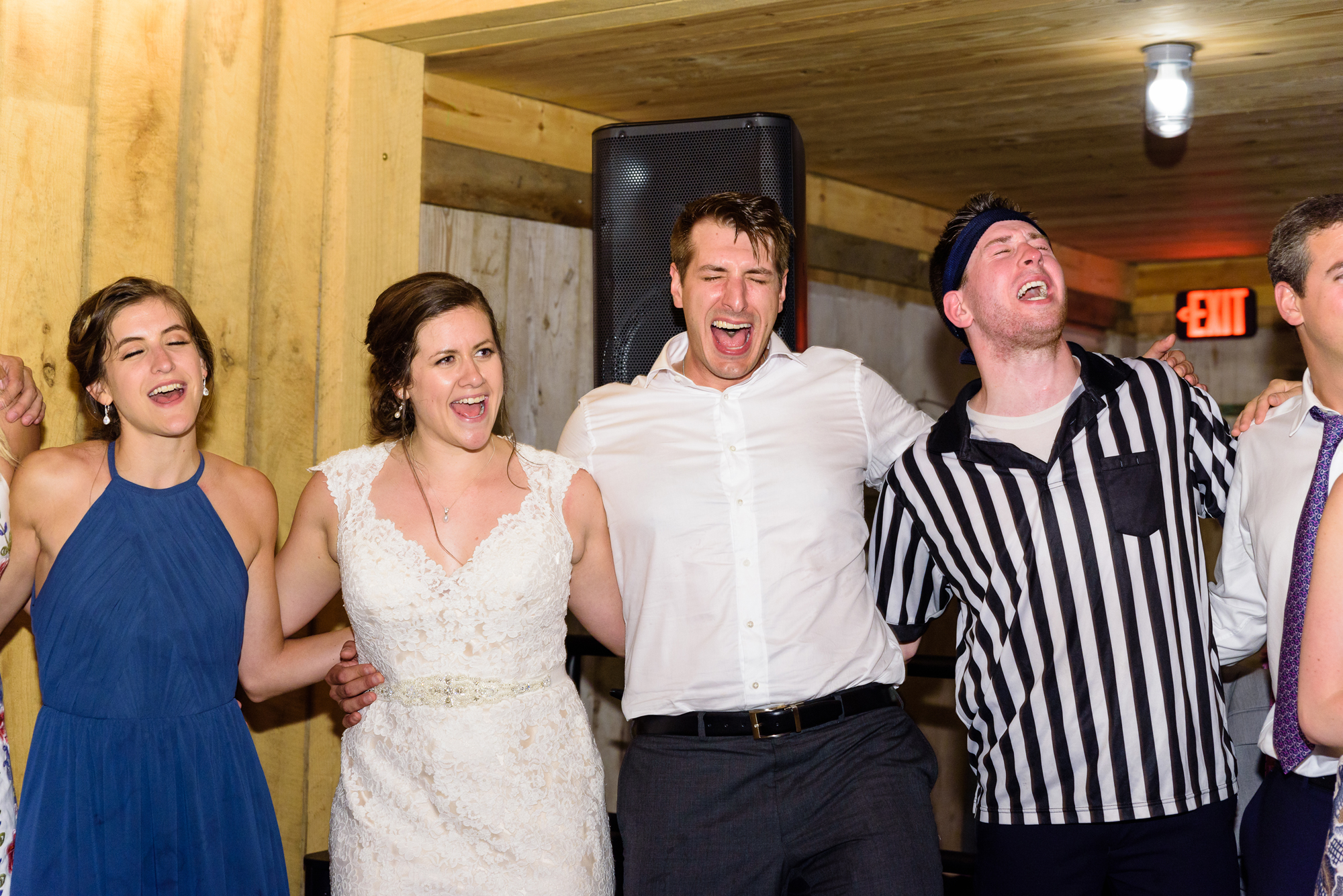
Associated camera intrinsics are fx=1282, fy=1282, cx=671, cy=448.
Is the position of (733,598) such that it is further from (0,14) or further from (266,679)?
(0,14)

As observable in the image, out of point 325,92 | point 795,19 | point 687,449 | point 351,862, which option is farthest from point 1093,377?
point 325,92

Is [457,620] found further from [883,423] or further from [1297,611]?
[1297,611]

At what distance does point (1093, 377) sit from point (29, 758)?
2.02 meters

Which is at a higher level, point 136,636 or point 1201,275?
point 1201,275

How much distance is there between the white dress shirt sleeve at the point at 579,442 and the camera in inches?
100

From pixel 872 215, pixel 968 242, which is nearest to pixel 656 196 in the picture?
pixel 968 242

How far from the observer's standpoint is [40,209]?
9.02ft

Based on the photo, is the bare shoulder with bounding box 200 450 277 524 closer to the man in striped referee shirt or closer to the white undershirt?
the man in striped referee shirt

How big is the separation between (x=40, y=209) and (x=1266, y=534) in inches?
98.8

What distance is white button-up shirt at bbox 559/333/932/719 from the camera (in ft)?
7.74

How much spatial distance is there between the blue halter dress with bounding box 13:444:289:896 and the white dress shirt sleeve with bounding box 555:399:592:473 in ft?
2.30

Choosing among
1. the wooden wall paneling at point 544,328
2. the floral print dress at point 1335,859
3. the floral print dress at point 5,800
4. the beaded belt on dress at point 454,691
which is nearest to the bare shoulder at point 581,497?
the beaded belt on dress at point 454,691

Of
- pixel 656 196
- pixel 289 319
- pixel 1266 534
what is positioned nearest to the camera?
pixel 1266 534

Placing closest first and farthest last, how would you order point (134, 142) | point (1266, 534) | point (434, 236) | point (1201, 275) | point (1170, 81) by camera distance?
1. point (1266, 534)
2. point (134, 142)
3. point (1170, 81)
4. point (434, 236)
5. point (1201, 275)
